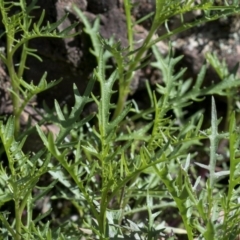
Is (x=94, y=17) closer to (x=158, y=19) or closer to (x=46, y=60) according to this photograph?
(x=46, y=60)

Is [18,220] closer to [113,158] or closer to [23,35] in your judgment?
[113,158]

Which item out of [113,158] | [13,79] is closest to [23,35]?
[13,79]

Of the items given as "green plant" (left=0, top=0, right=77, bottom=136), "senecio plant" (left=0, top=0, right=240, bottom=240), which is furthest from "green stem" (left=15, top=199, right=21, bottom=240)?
"green plant" (left=0, top=0, right=77, bottom=136)

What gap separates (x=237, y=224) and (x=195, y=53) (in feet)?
2.32

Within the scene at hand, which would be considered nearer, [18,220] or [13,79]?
[18,220]

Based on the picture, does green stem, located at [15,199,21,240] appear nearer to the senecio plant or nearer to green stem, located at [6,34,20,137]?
the senecio plant

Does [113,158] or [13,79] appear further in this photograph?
[13,79]

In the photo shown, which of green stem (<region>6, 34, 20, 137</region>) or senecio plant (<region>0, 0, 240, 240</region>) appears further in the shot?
green stem (<region>6, 34, 20, 137</region>)

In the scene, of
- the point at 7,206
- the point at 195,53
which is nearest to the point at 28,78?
the point at 7,206

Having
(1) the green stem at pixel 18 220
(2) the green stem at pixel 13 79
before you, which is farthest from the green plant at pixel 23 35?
(1) the green stem at pixel 18 220

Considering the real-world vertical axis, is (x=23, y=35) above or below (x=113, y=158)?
above

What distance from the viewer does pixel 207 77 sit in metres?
1.73

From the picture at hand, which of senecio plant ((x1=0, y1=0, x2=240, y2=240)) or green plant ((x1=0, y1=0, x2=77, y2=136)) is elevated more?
green plant ((x1=0, y1=0, x2=77, y2=136))

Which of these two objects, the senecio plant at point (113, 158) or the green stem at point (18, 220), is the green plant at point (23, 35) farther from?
the green stem at point (18, 220)
